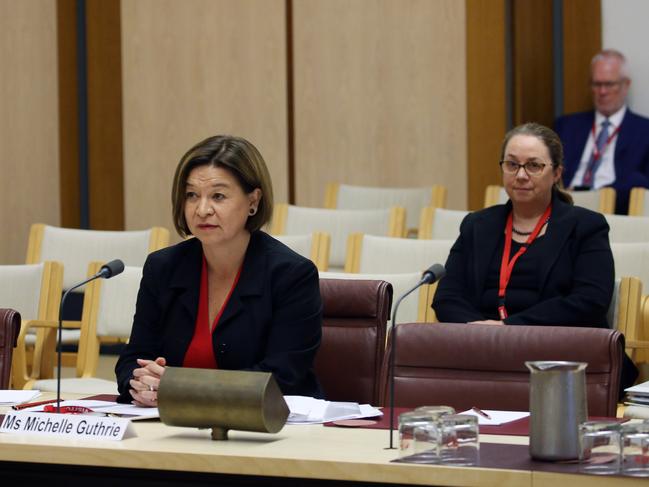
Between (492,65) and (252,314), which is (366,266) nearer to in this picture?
(252,314)

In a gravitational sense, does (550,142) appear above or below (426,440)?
above

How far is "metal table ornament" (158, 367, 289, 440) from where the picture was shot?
2.65 meters

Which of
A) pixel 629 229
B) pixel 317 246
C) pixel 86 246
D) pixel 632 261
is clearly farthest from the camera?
pixel 86 246

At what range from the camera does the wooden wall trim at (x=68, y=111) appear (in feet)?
29.7

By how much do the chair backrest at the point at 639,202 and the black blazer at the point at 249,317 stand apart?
3.90m

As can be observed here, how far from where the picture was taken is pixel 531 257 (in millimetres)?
4906

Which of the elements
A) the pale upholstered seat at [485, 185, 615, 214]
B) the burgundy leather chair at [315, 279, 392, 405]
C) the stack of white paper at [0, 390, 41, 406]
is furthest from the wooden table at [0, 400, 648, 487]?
the pale upholstered seat at [485, 185, 615, 214]

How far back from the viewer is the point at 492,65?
8.18 m

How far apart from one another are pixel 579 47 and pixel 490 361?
5.52 m

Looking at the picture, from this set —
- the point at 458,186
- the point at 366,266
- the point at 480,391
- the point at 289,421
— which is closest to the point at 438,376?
the point at 480,391

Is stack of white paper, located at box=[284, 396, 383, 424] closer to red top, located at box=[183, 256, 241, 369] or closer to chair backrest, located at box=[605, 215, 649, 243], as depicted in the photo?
red top, located at box=[183, 256, 241, 369]

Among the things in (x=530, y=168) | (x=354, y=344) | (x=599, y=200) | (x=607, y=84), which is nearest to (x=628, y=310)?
(x=530, y=168)

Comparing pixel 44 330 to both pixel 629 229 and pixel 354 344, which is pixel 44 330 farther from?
pixel 629 229

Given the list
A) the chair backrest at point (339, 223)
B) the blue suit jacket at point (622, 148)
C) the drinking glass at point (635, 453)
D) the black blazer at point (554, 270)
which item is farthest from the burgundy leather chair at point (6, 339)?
the blue suit jacket at point (622, 148)
